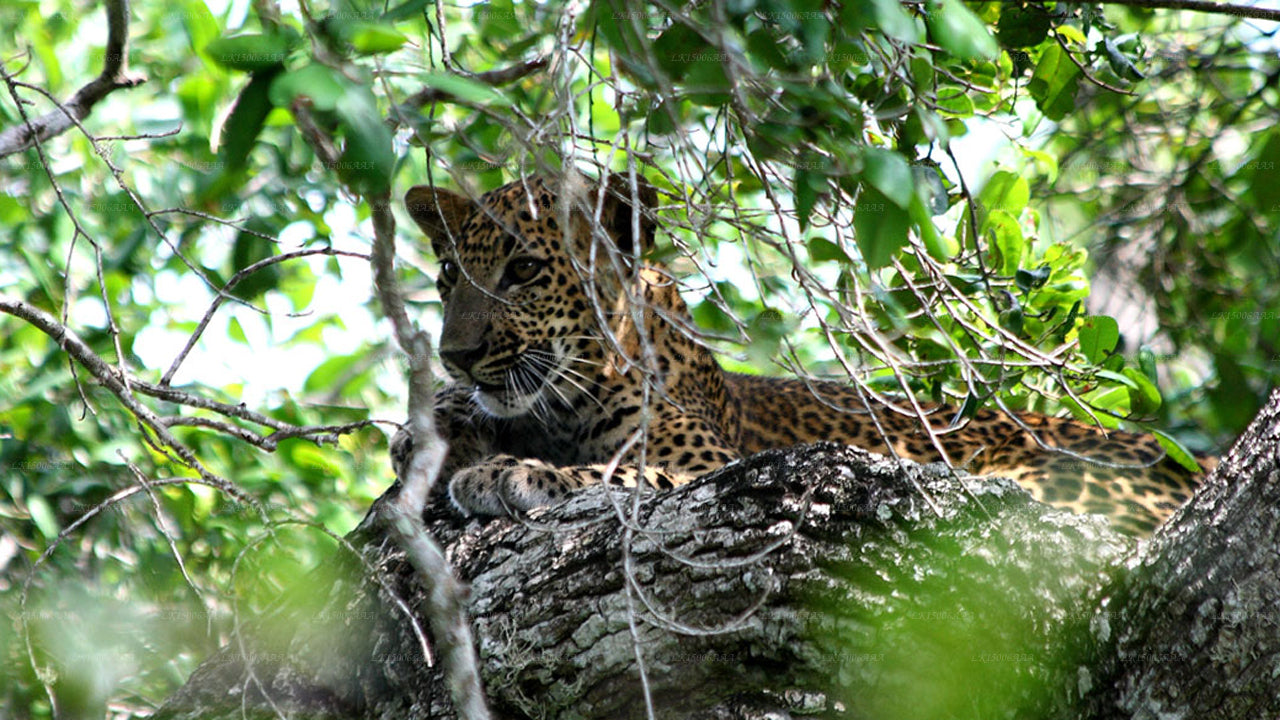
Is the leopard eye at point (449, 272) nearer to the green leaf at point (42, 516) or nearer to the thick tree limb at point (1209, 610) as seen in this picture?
the green leaf at point (42, 516)

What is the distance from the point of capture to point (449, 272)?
5.39m

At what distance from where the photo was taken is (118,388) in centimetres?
327

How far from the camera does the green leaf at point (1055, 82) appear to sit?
3811mm

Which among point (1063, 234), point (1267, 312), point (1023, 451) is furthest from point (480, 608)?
point (1063, 234)

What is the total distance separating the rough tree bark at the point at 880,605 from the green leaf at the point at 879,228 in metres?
0.68

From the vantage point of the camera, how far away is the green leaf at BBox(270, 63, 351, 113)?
1.61 metres

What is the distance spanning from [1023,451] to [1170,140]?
141 inches

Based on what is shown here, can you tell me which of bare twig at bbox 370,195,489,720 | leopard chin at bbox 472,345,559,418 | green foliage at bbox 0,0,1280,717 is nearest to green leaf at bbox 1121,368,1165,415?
green foliage at bbox 0,0,1280,717

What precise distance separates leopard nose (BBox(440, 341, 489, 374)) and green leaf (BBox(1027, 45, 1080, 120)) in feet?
7.39

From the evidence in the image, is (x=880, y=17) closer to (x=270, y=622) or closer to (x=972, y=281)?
(x=972, y=281)

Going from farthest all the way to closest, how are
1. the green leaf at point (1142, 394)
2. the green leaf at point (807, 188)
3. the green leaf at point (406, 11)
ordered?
the green leaf at point (1142, 394) < the green leaf at point (807, 188) < the green leaf at point (406, 11)

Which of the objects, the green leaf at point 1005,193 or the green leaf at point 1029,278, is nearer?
the green leaf at point 1029,278

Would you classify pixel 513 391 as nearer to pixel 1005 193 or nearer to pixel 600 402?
pixel 600 402

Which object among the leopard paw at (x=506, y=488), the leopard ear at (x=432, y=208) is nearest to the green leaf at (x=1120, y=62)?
the leopard paw at (x=506, y=488)
